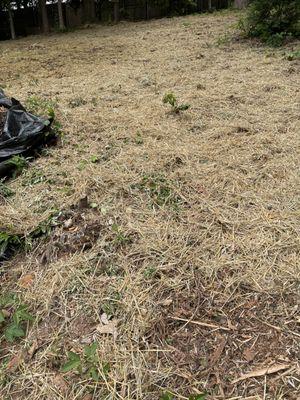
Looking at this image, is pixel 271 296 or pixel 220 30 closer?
pixel 271 296

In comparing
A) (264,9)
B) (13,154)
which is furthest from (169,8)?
(13,154)

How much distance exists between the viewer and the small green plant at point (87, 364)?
1354mm

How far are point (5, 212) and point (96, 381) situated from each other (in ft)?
4.21

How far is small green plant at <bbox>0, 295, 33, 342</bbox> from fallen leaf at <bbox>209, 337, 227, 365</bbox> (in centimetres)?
77

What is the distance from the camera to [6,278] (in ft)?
6.28

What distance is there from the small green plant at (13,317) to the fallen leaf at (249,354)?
0.89 metres

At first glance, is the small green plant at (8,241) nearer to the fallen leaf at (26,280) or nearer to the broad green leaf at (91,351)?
the fallen leaf at (26,280)

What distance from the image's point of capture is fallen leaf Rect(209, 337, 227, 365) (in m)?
1.42

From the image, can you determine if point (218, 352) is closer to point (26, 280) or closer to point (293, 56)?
point (26, 280)

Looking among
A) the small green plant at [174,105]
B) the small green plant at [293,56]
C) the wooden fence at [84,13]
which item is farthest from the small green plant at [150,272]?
the wooden fence at [84,13]

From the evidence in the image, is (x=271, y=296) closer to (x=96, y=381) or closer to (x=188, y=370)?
(x=188, y=370)

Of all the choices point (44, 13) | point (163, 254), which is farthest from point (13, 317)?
point (44, 13)

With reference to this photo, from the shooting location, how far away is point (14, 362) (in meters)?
1.50

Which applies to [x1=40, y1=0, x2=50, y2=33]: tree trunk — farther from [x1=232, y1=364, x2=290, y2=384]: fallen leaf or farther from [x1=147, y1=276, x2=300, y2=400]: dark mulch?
[x1=232, y1=364, x2=290, y2=384]: fallen leaf
